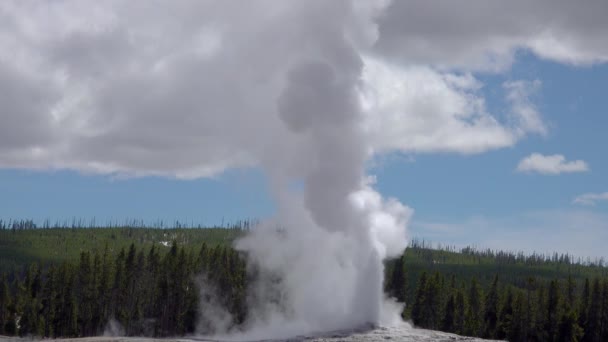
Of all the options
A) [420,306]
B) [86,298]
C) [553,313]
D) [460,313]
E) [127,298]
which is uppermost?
[553,313]

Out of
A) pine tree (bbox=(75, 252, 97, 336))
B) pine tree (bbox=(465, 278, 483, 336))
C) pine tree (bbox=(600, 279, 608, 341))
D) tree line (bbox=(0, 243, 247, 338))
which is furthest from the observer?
pine tree (bbox=(75, 252, 97, 336))

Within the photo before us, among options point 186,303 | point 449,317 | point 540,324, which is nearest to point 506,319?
point 540,324

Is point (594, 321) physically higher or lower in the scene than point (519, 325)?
higher

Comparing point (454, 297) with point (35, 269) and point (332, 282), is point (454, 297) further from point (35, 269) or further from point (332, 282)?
point (35, 269)

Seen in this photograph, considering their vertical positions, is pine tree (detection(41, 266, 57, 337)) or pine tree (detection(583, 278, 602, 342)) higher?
pine tree (detection(583, 278, 602, 342))

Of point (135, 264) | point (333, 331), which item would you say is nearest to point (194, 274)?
point (135, 264)

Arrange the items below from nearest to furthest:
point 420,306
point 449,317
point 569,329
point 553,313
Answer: point 569,329
point 553,313
point 449,317
point 420,306

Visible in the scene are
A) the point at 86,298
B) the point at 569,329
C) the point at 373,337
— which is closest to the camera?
the point at 373,337

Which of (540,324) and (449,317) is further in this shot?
(449,317)

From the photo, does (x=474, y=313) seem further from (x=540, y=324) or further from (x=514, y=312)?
(x=540, y=324)

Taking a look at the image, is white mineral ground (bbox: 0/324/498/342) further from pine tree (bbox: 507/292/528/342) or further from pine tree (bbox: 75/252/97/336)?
pine tree (bbox: 75/252/97/336)

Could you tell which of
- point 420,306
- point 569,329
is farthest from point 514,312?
point 420,306

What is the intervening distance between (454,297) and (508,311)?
6.84 metres

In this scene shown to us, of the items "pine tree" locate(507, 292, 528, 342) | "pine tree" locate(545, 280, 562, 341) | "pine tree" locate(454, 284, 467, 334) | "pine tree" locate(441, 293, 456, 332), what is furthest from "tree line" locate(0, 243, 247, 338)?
"pine tree" locate(545, 280, 562, 341)
